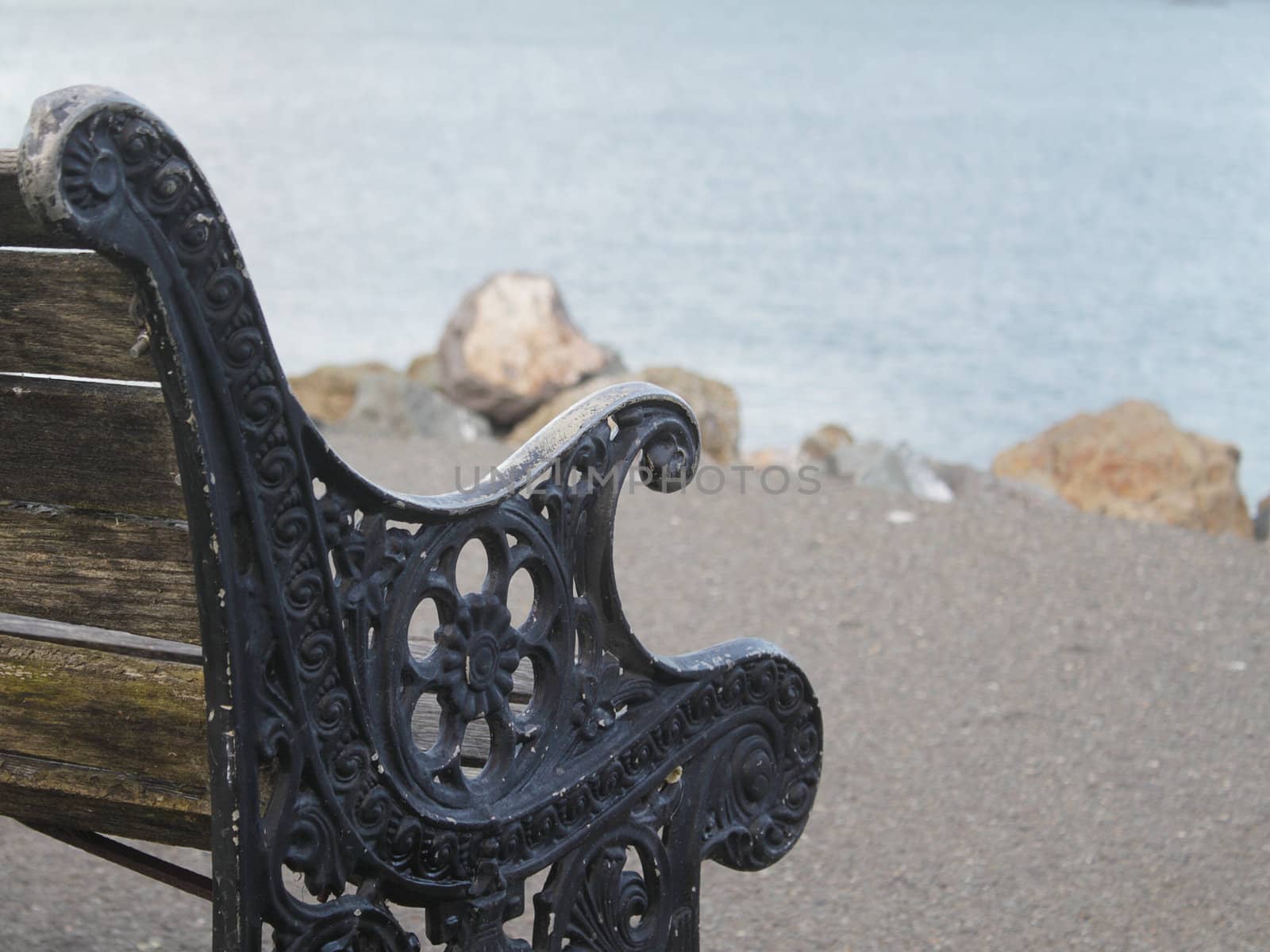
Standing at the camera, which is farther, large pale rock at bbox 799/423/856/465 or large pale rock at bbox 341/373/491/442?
large pale rock at bbox 341/373/491/442

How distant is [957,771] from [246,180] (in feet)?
77.9

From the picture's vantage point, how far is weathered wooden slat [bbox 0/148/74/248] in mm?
1124

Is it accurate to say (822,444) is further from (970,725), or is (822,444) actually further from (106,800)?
(106,800)

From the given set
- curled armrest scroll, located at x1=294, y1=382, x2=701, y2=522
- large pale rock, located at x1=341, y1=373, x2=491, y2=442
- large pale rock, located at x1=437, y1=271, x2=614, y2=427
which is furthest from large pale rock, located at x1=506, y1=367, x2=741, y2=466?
curled armrest scroll, located at x1=294, y1=382, x2=701, y2=522

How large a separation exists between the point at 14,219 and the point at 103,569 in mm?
371

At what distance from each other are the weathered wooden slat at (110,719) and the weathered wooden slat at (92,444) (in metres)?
0.21

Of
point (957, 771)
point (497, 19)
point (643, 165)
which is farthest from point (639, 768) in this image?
point (497, 19)

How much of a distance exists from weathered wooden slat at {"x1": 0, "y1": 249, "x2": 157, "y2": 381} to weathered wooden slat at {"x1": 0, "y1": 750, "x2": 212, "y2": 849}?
47 centimetres

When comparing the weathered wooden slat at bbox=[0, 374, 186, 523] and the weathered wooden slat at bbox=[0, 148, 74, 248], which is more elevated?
the weathered wooden slat at bbox=[0, 148, 74, 248]

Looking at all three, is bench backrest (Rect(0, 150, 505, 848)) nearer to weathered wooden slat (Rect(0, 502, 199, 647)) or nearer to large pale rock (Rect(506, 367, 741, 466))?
weathered wooden slat (Rect(0, 502, 199, 647))

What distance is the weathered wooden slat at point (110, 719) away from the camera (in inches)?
57.4

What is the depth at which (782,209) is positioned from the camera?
1017 inches

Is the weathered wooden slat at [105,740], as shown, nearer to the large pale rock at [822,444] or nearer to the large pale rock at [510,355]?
the large pale rock at [822,444]

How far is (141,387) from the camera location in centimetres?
127
